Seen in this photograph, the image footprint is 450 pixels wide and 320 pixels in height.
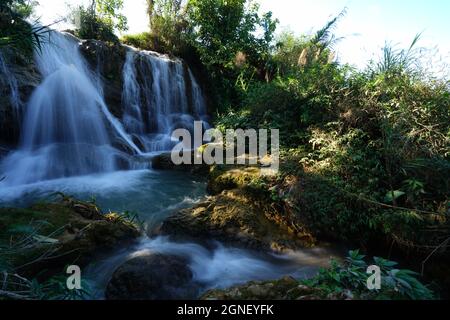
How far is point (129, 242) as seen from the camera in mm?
3867

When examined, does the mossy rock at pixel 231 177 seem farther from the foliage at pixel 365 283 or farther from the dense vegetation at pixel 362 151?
the foliage at pixel 365 283

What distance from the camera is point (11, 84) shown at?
22.2 feet

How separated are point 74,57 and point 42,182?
208 inches

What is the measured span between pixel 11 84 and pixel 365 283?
8338mm

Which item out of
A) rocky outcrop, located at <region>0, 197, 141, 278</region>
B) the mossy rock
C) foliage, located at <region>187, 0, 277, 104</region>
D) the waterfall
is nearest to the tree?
foliage, located at <region>187, 0, 277, 104</region>

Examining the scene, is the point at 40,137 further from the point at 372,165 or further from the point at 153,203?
the point at 372,165

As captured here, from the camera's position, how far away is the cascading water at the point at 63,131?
20.8 feet

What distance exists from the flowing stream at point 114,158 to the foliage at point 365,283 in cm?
117

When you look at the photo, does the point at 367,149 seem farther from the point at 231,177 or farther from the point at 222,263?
the point at 222,263

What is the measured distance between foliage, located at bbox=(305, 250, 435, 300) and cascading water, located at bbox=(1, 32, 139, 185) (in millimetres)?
6279

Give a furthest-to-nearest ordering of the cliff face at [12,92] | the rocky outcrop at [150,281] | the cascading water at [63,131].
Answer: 1. the cliff face at [12,92]
2. the cascading water at [63,131]
3. the rocky outcrop at [150,281]

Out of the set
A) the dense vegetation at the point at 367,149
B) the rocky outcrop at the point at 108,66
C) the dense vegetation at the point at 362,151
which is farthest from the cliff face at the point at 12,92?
the dense vegetation at the point at 367,149

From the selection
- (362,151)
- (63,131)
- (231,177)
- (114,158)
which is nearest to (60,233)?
(231,177)
